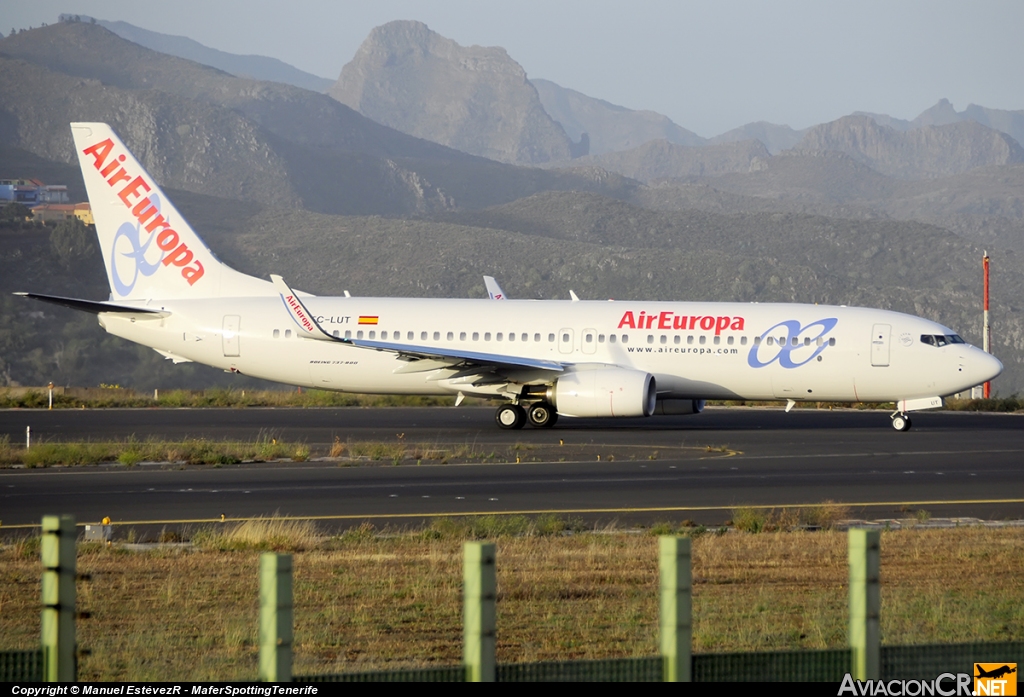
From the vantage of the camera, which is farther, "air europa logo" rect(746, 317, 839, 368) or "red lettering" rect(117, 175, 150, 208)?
"red lettering" rect(117, 175, 150, 208)

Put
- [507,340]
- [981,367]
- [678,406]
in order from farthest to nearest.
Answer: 1. [678,406]
2. [507,340]
3. [981,367]

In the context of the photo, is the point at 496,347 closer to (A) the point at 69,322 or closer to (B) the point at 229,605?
(B) the point at 229,605

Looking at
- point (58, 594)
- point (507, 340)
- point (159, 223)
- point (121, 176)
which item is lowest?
point (58, 594)

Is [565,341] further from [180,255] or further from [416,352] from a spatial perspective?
[180,255]

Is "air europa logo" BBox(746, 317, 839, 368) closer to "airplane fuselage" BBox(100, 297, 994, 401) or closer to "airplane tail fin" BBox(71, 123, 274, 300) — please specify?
"airplane fuselage" BBox(100, 297, 994, 401)

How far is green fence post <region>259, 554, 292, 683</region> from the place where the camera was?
5652mm

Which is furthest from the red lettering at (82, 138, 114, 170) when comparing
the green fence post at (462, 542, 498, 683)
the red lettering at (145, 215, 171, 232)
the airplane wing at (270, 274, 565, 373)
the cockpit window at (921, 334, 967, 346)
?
the green fence post at (462, 542, 498, 683)

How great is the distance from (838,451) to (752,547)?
47.4ft

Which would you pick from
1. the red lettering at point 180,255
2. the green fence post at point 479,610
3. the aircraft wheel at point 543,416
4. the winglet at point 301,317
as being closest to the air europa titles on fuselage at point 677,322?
the aircraft wheel at point 543,416

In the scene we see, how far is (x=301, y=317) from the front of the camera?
31.7 meters

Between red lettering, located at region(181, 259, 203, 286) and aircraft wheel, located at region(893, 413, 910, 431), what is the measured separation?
19170 millimetres

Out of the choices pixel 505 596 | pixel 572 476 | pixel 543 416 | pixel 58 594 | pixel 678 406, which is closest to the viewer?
pixel 58 594

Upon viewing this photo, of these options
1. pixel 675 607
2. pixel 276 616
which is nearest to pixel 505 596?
pixel 675 607

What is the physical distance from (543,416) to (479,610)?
28.3 metres
